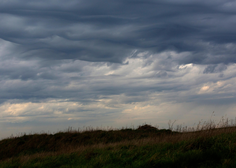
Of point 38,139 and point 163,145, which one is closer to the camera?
point 163,145

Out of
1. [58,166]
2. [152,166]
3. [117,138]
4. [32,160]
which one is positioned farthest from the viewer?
[117,138]

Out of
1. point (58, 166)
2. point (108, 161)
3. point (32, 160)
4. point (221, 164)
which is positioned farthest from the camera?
point (32, 160)

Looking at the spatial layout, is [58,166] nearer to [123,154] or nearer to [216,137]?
[123,154]

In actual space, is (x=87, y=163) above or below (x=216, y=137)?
below

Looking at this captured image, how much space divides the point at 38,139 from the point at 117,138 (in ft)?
30.4

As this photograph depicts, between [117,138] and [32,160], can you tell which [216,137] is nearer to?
[32,160]

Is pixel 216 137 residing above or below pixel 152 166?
above

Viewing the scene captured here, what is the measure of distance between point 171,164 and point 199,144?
103 inches

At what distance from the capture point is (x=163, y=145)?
11.6 metres

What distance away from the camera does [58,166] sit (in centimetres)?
1111

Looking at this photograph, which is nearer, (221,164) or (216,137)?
(221,164)

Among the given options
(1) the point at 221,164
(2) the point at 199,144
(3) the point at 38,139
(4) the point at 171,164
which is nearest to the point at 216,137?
(2) the point at 199,144

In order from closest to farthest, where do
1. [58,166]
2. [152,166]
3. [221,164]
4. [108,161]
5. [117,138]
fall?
1. [221,164]
2. [152,166]
3. [108,161]
4. [58,166]
5. [117,138]

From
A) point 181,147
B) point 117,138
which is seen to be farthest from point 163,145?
point 117,138
